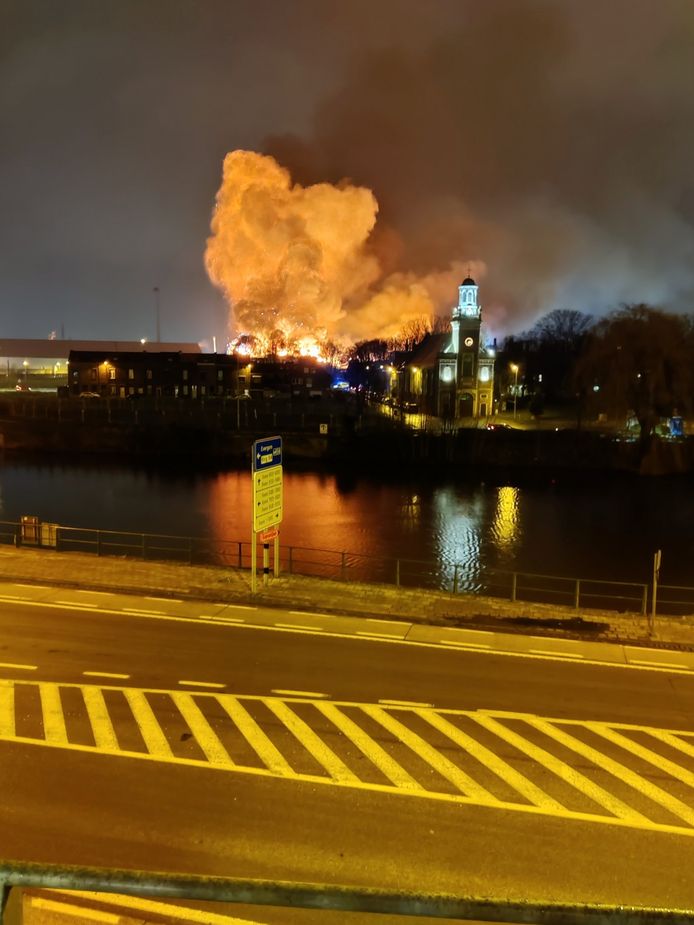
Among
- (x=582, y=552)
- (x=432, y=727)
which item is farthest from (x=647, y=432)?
(x=432, y=727)

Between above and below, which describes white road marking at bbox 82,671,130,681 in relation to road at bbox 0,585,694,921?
below

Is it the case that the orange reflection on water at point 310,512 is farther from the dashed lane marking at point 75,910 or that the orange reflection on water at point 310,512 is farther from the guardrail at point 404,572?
the dashed lane marking at point 75,910

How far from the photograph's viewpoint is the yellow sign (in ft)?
48.3

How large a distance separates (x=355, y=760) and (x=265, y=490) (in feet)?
27.5

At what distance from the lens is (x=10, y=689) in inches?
358

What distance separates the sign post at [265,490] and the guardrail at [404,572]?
11.2 ft

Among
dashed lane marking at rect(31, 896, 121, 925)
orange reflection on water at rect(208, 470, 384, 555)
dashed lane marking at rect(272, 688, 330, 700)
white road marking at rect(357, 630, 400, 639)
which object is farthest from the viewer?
orange reflection on water at rect(208, 470, 384, 555)

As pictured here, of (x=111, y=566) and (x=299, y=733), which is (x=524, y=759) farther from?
(x=111, y=566)

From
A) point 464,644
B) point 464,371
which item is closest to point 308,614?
point 464,644

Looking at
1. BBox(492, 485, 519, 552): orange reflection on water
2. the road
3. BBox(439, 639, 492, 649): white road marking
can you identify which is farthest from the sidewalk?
BBox(492, 485, 519, 552): orange reflection on water

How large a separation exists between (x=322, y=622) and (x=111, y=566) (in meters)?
6.86

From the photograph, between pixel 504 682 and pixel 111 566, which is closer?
pixel 504 682

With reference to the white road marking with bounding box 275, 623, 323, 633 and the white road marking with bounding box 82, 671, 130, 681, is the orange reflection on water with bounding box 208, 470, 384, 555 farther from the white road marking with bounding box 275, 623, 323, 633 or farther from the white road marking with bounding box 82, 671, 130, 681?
the white road marking with bounding box 82, 671, 130, 681

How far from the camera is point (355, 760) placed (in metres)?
7.30
